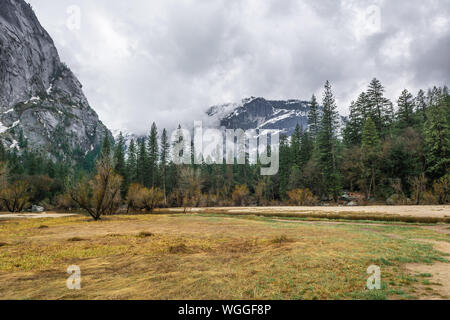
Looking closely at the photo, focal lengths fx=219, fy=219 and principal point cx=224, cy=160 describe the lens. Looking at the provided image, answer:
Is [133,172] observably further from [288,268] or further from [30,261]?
[288,268]

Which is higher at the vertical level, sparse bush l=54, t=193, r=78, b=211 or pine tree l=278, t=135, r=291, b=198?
pine tree l=278, t=135, r=291, b=198

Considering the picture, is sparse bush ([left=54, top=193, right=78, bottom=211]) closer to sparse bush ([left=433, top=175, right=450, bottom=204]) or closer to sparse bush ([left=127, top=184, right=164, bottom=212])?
sparse bush ([left=127, top=184, right=164, bottom=212])

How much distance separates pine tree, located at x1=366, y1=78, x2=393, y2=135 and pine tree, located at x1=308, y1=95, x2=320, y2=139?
11921 mm

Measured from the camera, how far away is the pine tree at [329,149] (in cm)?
4038

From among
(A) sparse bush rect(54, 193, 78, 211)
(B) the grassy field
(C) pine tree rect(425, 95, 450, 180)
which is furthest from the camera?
(A) sparse bush rect(54, 193, 78, 211)

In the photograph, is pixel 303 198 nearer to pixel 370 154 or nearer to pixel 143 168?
pixel 370 154

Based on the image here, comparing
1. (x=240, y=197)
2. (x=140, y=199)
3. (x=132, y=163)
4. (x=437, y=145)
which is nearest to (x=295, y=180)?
(x=240, y=197)

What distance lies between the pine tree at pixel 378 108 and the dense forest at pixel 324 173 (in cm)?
19

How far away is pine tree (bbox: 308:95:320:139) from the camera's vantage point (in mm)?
57037

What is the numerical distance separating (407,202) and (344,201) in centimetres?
991

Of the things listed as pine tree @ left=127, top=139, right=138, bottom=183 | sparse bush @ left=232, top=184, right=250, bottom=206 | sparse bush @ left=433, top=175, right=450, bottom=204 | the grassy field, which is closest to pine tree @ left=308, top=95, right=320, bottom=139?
sparse bush @ left=232, top=184, right=250, bottom=206

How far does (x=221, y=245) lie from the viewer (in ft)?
32.0

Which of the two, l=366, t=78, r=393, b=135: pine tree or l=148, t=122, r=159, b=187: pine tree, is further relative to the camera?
l=148, t=122, r=159, b=187: pine tree

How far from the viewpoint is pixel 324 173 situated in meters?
43.4
